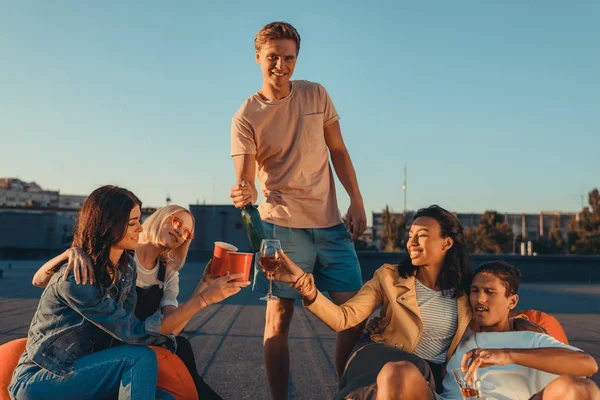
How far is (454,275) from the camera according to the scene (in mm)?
2824

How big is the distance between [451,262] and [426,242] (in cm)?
18

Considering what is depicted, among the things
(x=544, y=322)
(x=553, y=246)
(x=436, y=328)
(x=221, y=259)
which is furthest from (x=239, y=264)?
(x=553, y=246)

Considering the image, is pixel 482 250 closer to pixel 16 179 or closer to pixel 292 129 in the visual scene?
pixel 292 129

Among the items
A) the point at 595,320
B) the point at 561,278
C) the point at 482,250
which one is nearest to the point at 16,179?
the point at 482,250

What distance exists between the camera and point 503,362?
2.19 m

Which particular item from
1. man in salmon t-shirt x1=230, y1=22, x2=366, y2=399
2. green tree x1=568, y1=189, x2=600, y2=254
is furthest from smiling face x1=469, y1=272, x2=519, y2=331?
green tree x1=568, y1=189, x2=600, y2=254

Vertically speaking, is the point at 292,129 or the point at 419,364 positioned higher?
the point at 292,129

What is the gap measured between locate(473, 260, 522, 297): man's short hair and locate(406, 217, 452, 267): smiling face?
0.86 ft

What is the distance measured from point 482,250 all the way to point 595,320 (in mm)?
31899

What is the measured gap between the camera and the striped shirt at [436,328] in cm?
272

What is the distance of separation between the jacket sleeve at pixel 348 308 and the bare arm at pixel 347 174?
554mm

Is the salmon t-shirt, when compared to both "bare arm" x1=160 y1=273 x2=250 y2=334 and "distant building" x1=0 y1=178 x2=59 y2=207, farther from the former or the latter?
"distant building" x1=0 y1=178 x2=59 y2=207

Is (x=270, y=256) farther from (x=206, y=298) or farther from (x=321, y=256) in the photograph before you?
(x=321, y=256)

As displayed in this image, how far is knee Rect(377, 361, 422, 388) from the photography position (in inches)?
84.9
